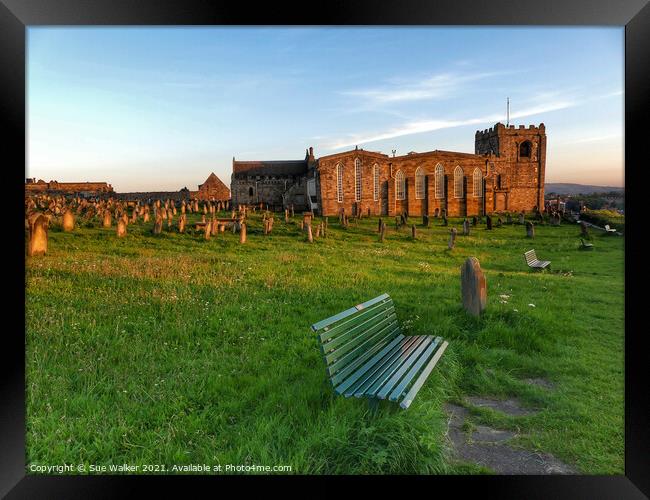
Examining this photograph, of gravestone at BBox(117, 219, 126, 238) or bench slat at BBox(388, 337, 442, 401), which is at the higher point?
gravestone at BBox(117, 219, 126, 238)

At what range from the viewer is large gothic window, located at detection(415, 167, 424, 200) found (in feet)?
27.3

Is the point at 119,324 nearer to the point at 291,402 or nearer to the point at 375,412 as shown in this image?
the point at 291,402

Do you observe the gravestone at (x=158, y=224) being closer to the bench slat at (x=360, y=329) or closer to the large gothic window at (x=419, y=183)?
the large gothic window at (x=419, y=183)

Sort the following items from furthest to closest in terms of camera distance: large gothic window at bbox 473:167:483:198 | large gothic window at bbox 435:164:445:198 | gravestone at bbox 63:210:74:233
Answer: large gothic window at bbox 473:167:483:198 → large gothic window at bbox 435:164:445:198 → gravestone at bbox 63:210:74:233

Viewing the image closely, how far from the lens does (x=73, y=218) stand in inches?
243

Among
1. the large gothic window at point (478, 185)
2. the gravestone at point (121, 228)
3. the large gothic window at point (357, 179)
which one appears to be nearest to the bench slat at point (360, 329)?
the large gothic window at point (357, 179)

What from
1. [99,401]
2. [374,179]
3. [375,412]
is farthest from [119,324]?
[374,179]

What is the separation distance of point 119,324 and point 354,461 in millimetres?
3308

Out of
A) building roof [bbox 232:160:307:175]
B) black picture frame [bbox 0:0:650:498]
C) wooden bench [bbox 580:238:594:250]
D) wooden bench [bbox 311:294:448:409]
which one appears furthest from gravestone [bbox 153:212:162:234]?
wooden bench [bbox 580:238:594:250]

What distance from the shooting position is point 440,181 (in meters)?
8.67

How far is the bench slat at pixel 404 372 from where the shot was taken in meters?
3.30

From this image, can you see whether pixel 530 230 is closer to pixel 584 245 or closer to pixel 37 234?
pixel 584 245

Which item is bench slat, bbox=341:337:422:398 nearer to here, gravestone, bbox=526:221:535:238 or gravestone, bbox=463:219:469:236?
gravestone, bbox=463:219:469:236

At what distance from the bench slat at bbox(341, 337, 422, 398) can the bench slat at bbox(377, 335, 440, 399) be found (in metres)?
0.20
